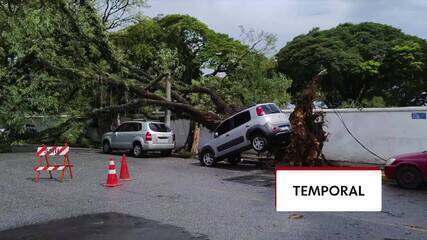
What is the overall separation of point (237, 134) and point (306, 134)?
3.21m

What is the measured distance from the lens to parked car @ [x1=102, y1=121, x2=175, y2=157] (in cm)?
2308

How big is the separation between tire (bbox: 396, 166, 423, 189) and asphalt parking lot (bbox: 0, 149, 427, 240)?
28 cm

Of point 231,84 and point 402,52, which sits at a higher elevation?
point 402,52

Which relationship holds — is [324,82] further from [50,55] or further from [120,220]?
[120,220]

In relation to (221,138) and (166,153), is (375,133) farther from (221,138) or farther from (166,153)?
(166,153)

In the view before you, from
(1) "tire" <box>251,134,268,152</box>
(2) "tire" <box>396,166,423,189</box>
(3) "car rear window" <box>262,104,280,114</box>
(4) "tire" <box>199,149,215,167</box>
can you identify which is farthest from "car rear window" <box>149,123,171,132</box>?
(2) "tire" <box>396,166,423,189</box>

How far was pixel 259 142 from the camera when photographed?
1769 centimetres

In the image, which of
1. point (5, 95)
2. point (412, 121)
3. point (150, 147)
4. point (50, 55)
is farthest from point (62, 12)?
point (412, 121)

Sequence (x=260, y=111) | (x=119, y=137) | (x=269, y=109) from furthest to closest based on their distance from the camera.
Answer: (x=119, y=137)
(x=269, y=109)
(x=260, y=111)

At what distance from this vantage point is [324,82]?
43281mm

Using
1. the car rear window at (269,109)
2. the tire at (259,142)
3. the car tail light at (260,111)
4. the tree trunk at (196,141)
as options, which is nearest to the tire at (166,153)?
the tree trunk at (196,141)

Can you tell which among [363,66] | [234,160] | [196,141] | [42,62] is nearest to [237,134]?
[234,160]

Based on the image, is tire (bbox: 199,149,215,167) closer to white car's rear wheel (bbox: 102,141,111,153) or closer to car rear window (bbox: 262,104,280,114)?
car rear window (bbox: 262,104,280,114)

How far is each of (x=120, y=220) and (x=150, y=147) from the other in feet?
45.7
